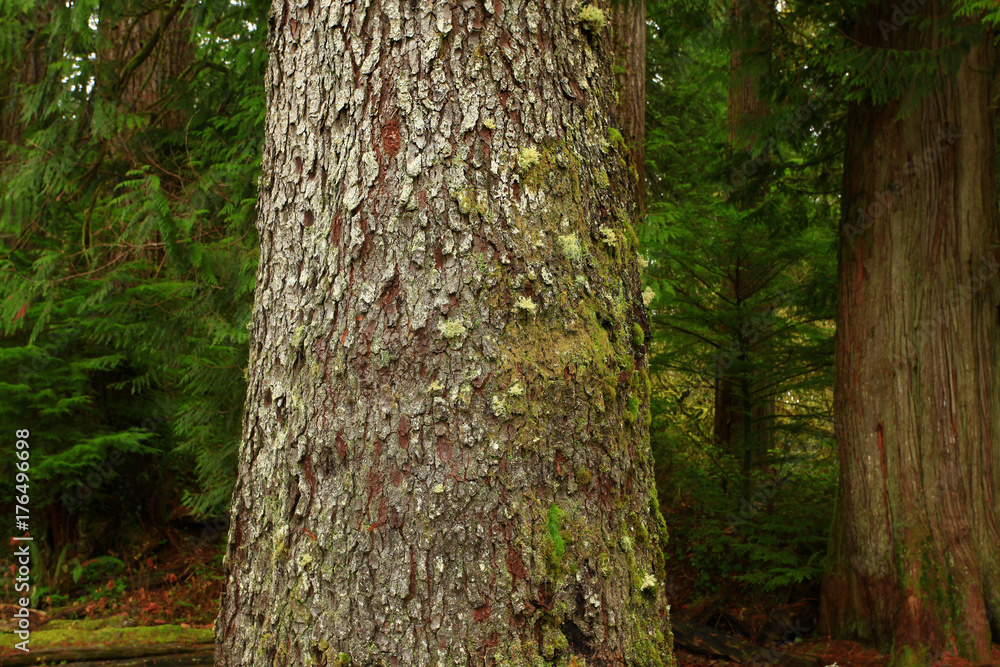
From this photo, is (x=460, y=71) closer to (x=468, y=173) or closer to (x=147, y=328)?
(x=468, y=173)

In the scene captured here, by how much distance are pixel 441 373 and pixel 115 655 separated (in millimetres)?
4222

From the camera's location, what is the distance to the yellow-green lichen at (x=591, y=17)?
177cm

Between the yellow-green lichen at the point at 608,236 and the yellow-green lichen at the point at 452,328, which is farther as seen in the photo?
the yellow-green lichen at the point at 608,236

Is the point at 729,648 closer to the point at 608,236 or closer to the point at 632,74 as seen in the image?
the point at 608,236

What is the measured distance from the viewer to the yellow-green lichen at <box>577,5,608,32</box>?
1.77 m

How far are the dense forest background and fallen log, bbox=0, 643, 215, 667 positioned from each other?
155cm

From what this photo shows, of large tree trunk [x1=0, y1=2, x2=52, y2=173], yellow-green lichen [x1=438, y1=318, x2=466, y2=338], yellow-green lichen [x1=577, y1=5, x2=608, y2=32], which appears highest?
large tree trunk [x1=0, y1=2, x2=52, y2=173]

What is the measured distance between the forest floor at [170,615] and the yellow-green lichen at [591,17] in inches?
163

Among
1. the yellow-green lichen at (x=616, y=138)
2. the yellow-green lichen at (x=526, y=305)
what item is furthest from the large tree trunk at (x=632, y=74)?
the yellow-green lichen at (x=526, y=305)

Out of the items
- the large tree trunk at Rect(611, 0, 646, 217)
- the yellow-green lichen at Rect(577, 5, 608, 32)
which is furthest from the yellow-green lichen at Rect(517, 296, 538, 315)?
the large tree trunk at Rect(611, 0, 646, 217)

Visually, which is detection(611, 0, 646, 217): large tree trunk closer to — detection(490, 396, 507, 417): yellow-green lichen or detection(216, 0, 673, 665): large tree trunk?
detection(216, 0, 673, 665): large tree trunk

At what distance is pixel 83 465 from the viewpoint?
252 inches

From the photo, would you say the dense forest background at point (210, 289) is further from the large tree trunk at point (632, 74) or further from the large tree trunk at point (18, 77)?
the large tree trunk at point (632, 74)

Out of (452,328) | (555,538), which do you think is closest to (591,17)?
(452,328)
